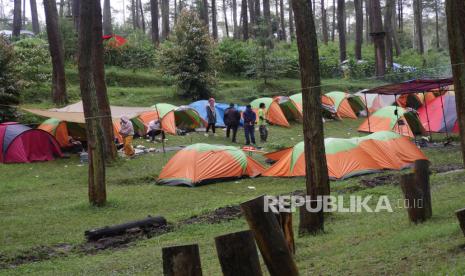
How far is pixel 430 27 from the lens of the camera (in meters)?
77.2

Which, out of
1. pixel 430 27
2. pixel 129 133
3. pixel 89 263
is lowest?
pixel 89 263

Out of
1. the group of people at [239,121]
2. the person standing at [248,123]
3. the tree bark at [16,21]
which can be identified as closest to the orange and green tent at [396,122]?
the group of people at [239,121]

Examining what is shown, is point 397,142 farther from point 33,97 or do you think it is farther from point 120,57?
point 120,57

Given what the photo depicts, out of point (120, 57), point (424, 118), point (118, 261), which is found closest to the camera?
point (118, 261)

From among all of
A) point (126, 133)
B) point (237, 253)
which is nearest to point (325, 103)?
point (126, 133)

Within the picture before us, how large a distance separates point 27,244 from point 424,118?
1840 cm

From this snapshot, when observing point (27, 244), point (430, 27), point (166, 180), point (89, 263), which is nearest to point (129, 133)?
point (166, 180)

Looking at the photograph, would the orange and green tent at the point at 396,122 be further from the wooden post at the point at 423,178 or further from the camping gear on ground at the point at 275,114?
the wooden post at the point at 423,178

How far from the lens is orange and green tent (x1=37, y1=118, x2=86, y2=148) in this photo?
1859 centimetres

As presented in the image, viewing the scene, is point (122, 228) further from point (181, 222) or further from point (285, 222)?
point (285, 222)

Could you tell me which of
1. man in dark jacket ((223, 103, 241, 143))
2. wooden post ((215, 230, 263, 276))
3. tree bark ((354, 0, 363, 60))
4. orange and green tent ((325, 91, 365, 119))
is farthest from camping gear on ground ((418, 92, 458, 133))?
wooden post ((215, 230, 263, 276))

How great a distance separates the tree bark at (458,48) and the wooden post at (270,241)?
3321mm

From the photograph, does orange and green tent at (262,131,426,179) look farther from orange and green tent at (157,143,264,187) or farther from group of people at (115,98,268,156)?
group of people at (115,98,268,156)

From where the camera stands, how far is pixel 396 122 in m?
21.4
